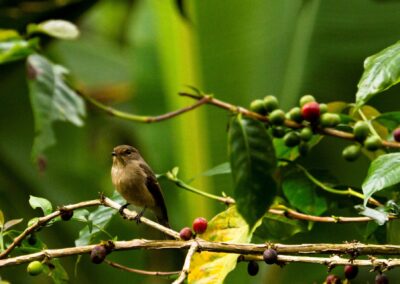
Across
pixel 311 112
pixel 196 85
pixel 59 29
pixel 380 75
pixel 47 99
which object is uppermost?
pixel 380 75

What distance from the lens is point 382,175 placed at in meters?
1.63

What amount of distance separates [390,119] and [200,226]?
0.49m

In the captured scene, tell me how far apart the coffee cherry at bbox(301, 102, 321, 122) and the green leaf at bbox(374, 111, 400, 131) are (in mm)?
188

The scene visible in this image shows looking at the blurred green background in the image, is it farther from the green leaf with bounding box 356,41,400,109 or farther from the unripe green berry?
the green leaf with bounding box 356,41,400,109

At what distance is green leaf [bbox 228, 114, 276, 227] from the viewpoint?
4.84 ft

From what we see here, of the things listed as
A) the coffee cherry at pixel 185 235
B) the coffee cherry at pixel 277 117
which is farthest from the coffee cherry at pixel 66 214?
the coffee cherry at pixel 277 117

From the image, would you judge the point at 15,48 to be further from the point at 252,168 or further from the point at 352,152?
the point at 252,168

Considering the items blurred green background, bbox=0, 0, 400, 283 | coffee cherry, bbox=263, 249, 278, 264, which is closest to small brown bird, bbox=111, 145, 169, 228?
blurred green background, bbox=0, 0, 400, 283

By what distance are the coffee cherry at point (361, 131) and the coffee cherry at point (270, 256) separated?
0.40 metres

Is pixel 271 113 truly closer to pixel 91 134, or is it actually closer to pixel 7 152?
pixel 7 152

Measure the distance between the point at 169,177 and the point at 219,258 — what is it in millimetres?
252

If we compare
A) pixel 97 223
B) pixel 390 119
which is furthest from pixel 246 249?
pixel 390 119

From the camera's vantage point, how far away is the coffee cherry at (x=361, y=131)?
6.09 ft

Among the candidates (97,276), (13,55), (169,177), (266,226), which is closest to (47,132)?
(13,55)
